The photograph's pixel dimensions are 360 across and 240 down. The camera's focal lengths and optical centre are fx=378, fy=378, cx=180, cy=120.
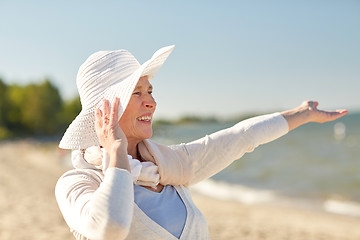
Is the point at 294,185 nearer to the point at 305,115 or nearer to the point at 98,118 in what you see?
the point at 305,115

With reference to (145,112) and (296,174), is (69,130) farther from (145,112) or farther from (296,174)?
(296,174)

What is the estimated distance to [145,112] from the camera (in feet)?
5.51

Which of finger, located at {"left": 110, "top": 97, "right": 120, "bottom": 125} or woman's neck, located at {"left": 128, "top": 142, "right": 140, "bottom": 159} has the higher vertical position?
finger, located at {"left": 110, "top": 97, "right": 120, "bottom": 125}

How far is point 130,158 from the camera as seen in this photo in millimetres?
1558

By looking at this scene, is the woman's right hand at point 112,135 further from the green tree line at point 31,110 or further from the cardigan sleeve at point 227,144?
the green tree line at point 31,110

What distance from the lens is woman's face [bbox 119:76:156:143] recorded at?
1660 millimetres

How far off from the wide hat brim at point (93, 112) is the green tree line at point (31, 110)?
44394 mm

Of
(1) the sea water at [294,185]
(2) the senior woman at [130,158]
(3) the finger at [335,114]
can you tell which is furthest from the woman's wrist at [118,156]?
(1) the sea water at [294,185]

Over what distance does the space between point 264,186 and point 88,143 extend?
10736 mm

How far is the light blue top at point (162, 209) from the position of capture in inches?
60.6

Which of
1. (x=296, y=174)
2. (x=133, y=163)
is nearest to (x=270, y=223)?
(x=133, y=163)

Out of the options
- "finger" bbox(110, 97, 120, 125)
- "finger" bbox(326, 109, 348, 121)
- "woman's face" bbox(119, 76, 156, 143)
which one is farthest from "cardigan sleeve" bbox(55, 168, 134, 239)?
"finger" bbox(326, 109, 348, 121)

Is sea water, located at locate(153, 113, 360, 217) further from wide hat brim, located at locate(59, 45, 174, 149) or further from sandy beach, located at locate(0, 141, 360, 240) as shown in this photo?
wide hat brim, located at locate(59, 45, 174, 149)

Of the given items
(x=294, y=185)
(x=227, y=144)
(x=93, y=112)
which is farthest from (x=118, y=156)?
(x=294, y=185)
